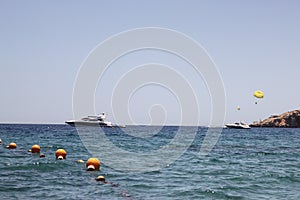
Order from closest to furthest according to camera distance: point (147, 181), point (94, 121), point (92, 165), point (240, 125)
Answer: point (147, 181)
point (92, 165)
point (94, 121)
point (240, 125)

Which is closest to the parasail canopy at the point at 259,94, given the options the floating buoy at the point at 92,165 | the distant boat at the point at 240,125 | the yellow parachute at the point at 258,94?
the yellow parachute at the point at 258,94

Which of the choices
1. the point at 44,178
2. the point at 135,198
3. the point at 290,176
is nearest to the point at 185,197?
the point at 135,198

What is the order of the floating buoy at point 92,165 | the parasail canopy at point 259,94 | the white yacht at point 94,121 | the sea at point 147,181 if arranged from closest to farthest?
the sea at point 147,181 → the floating buoy at point 92,165 → the parasail canopy at point 259,94 → the white yacht at point 94,121

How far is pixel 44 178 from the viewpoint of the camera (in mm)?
20766

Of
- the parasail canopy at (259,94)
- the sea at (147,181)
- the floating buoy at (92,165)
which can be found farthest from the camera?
the parasail canopy at (259,94)

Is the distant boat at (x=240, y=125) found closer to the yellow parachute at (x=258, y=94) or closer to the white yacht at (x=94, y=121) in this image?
the white yacht at (x=94, y=121)

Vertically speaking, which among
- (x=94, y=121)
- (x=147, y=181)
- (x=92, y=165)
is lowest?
(x=147, y=181)

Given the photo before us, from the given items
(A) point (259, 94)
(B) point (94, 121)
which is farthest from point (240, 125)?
(A) point (259, 94)

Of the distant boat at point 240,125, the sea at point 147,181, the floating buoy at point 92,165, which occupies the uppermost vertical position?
the distant boat at point 240,125

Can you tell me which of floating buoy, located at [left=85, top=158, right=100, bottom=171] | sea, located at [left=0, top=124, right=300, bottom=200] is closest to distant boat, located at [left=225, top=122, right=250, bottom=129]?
sea, located at [left=0, top=124, right=300, bottom=200]

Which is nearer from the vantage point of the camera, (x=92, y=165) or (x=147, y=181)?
(x=147, y=181)

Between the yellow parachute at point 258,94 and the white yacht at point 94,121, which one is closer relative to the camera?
the yellow parachute at point 258,94

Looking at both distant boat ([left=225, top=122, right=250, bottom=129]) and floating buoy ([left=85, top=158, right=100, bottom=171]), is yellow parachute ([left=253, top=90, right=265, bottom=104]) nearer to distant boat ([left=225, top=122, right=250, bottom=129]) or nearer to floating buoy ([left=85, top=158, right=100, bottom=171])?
floating buoy ([left=85, top=158, right=100, bottom=171])

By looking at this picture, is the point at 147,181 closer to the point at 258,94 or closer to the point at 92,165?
the point at 92,165
